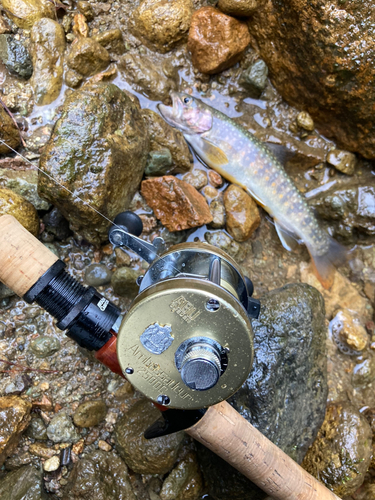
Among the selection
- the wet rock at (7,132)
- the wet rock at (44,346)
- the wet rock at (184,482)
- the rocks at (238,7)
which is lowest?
the wet rock at (184,482)

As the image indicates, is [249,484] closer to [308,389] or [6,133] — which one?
[308,389]

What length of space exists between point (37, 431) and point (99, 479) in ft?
1.73

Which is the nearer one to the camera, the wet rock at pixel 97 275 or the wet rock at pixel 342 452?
the wet rock at pixel 342 452

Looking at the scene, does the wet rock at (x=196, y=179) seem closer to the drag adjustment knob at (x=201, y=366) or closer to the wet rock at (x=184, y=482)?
the drag adjustment knob at (x=201, y=366)

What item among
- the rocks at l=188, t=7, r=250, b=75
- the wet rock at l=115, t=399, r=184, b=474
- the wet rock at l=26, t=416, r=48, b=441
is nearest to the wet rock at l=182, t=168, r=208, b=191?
the rocks at l=188, t=7, r=250, b=75

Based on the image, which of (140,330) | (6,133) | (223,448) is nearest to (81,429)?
(223,448)

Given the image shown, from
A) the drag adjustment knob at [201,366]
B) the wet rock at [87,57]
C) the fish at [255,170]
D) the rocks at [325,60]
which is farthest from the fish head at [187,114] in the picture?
the drag adjustment knob at [201,366]

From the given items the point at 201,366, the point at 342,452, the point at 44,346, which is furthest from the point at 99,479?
the point at 342,452

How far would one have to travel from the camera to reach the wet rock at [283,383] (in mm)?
2459

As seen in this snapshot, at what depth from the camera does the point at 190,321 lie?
1492 mm

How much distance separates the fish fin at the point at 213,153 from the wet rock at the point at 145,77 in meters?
0.52

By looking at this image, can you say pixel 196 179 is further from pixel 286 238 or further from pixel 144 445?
pixel 144 445

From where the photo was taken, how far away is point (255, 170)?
326cm

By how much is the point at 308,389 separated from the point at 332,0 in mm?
2876
